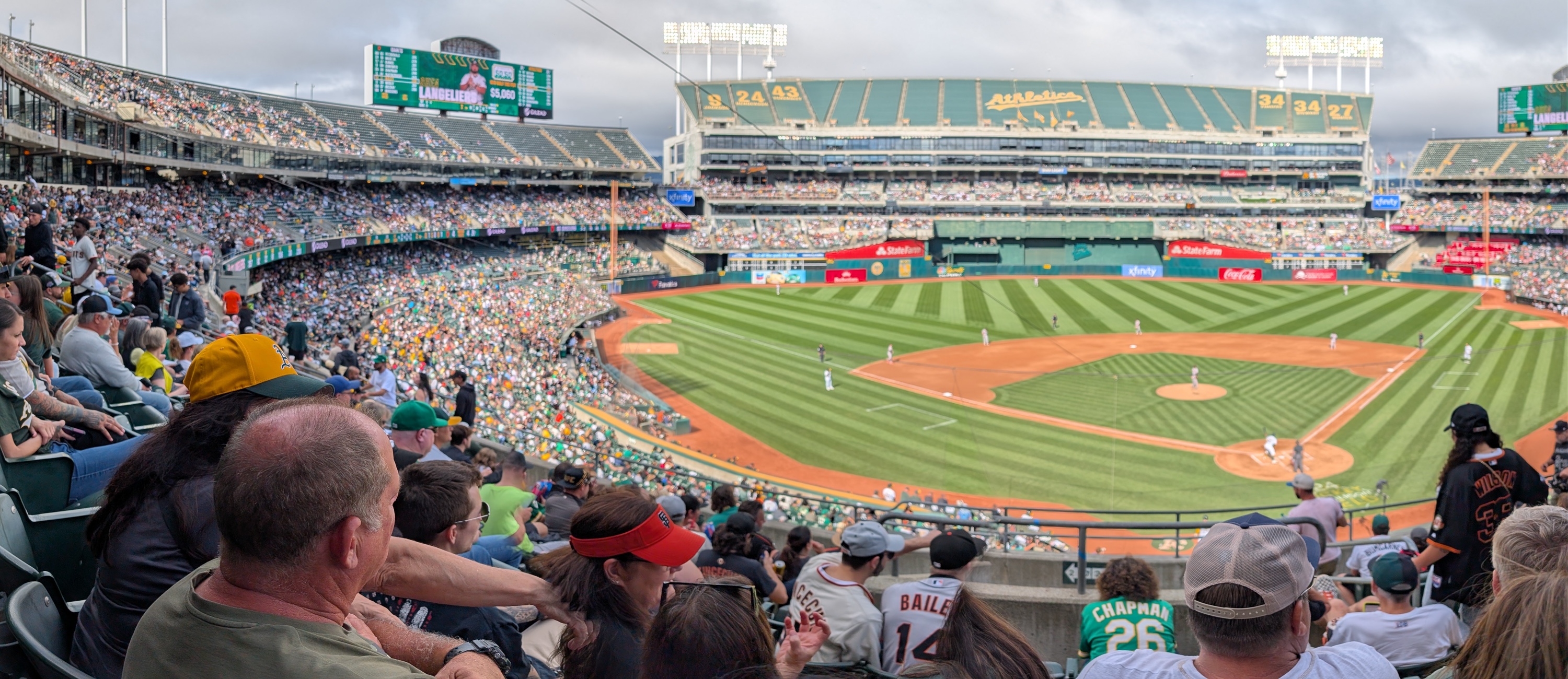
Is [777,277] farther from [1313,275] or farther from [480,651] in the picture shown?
[480,651]

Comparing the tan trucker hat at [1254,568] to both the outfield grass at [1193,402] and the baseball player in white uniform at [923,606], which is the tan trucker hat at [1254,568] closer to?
the baseball player in white uniform at [923,606]

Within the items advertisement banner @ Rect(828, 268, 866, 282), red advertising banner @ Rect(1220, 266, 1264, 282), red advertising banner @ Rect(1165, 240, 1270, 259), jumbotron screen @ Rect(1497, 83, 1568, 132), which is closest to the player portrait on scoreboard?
advertisement banner @ Rect(828, 268, 866, 282)

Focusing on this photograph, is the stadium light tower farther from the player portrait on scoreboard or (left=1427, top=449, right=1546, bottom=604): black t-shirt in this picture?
(left=1427, top=449, right=1546, bottom=604): black t-shirt

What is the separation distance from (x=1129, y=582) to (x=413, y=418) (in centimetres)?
442

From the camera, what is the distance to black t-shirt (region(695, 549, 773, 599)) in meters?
5.85

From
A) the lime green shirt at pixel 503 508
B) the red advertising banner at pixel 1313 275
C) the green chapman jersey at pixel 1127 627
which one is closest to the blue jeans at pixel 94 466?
the lime green shirt at pixel 503 508

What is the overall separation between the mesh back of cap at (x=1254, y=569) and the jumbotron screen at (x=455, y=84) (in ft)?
Answer: 214

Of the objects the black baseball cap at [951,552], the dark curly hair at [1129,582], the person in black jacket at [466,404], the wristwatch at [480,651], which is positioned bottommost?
the person in black jacket at [466,404]

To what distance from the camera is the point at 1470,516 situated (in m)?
5.80

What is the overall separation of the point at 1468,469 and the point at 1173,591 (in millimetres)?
2613

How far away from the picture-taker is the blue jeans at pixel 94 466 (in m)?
5.05

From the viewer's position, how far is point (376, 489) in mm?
2242

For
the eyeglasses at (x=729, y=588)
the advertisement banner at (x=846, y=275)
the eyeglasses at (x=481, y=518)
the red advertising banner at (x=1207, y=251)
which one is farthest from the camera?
the red advertising banner at (x=1207, y=251)

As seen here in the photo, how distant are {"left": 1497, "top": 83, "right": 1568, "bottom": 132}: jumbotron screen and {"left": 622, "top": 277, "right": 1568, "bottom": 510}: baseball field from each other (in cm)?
3026
